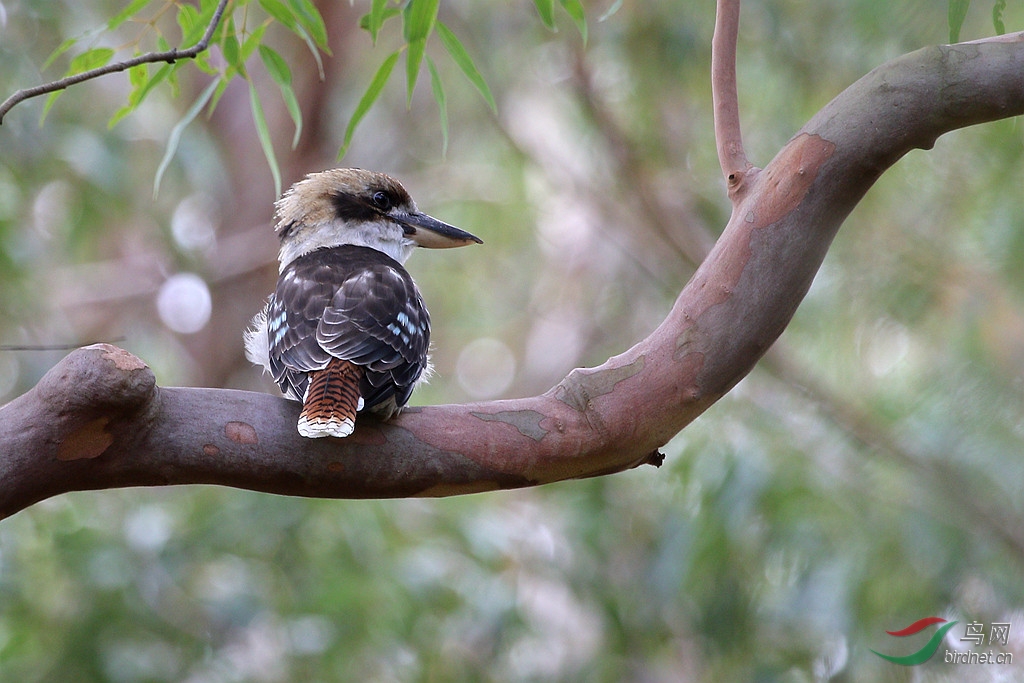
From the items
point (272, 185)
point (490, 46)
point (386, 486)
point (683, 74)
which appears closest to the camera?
point (386, 486)

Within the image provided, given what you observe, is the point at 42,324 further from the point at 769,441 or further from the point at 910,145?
the point at 910,145

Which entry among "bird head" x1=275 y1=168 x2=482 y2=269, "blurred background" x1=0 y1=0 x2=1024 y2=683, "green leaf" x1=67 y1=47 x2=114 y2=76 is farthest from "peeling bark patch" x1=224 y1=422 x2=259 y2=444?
"blurred background" x1=0 y1=0 x2=1024 y2=683

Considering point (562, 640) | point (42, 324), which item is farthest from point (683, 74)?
point (42, 324)

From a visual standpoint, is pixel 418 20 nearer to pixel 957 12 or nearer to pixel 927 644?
pixel 957 12

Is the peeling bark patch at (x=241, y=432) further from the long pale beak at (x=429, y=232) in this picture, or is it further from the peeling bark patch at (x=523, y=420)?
the long pale beak at (x=429, y=232)

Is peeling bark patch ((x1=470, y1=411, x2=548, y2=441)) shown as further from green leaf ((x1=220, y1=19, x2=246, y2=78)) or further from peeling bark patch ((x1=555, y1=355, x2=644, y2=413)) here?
green leaf ((x1=220, y1=19, x2=246, y2=78))

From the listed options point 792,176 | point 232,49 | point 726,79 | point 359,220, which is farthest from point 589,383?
point 359,220

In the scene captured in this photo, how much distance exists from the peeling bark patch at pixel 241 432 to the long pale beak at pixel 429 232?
3.41 ft

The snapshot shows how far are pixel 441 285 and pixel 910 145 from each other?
629 cm

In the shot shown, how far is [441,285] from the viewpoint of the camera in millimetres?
7820

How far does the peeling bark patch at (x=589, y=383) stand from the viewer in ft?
5.55

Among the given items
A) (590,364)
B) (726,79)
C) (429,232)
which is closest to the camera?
(726,79)

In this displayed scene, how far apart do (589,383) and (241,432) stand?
551 mm

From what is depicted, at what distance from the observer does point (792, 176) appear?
1.66 m
